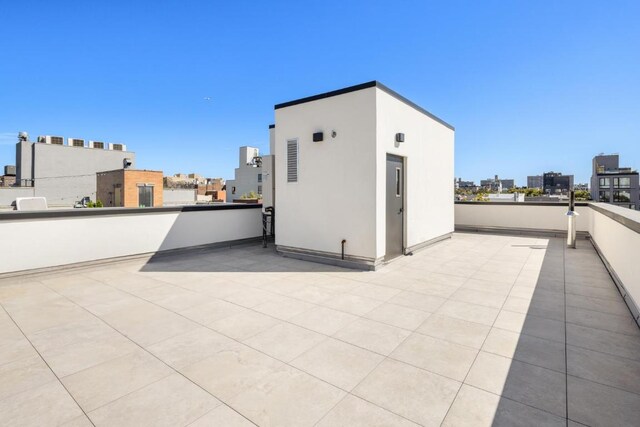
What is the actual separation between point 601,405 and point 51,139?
48.6 meters

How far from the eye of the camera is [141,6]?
796 centimetres

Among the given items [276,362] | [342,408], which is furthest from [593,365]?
[276,362]

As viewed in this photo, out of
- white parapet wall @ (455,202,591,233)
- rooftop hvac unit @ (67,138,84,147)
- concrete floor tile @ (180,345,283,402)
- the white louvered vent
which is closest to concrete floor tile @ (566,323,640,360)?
concrete floor tile @ (180,345,283,402)

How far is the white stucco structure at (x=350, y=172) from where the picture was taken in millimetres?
5699

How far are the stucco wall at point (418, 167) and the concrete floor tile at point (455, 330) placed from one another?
2.47m

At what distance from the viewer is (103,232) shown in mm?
5910

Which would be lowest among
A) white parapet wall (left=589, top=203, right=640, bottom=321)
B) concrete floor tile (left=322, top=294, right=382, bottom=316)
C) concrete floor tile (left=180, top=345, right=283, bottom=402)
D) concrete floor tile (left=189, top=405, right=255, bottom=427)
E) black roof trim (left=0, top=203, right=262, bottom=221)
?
concrete floor tile (left=180, top=345, right=283, bottom=402)

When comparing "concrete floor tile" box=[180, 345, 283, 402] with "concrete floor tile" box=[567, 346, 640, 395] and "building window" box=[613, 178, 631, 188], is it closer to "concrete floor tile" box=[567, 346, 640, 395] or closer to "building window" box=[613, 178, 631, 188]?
"concrete floor tile" box=[567, 346, 640, 395]

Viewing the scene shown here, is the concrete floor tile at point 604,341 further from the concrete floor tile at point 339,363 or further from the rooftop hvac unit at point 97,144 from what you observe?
the rooftop hvac unit at point 97,144

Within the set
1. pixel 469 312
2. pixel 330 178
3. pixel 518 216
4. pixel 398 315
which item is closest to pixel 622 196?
pixel 518 216

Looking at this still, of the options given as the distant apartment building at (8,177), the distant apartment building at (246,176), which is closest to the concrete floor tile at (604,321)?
the distant apartment building at (246,176)

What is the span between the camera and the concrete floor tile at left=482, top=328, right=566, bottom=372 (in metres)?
2.46

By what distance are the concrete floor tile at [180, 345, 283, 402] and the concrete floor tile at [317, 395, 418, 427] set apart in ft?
2.23

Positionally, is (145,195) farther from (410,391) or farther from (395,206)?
(410,391)
